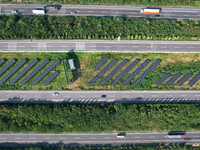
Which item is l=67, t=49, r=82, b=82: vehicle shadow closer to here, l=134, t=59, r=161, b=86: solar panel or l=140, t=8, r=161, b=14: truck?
l=134, t=59, r=161, b=86: solar panel

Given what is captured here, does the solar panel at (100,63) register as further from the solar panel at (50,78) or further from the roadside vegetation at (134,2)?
the roadside vegetation at (134,2)

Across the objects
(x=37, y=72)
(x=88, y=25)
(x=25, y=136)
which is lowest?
(x=25, y=136)

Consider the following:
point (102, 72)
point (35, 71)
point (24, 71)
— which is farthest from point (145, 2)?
point (24, 71)

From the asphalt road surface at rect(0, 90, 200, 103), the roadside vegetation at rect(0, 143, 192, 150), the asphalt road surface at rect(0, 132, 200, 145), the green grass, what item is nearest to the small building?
the green grass

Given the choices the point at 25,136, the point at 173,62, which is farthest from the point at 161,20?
the point at 25,136

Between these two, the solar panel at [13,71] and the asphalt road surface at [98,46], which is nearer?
the solar panel at [13,71]

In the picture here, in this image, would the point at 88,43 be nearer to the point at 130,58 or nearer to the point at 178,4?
the point at 130,58

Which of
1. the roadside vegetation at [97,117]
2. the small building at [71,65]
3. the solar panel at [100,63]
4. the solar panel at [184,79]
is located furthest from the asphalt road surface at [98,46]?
the roadside vegetation at [97,117]
